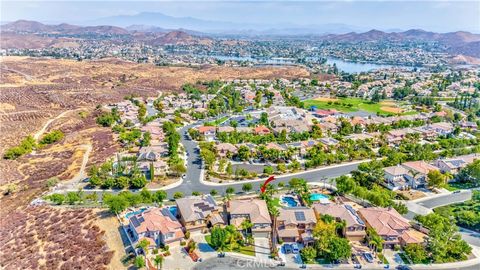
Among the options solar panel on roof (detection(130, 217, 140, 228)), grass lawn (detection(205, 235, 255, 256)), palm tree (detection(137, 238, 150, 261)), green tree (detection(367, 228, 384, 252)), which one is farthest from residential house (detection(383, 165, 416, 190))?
solar panel on roof (detection(130, 217, 140, 228))

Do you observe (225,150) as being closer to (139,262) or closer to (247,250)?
(247,250)

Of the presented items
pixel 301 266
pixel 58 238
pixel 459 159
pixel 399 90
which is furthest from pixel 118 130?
pixel 399 90

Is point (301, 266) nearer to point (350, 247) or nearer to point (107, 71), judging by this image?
point (350, 247)

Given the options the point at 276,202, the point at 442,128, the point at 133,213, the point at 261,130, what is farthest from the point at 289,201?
the point at 442,128

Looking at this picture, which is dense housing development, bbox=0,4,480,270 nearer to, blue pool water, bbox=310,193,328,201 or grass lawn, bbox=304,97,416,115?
blue pool water, bbox=310,193,328,201

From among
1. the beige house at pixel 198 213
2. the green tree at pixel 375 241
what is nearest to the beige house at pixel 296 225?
the green tree at pixel 375 241

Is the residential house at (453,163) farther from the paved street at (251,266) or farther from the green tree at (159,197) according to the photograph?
the green tree at (159,197)
